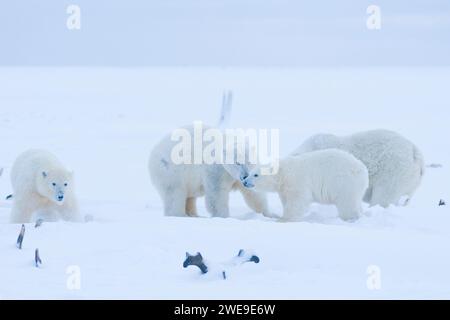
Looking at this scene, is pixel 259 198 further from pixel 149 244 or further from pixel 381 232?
pixel 149 244

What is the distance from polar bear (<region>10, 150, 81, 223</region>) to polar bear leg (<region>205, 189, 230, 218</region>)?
4.07ft

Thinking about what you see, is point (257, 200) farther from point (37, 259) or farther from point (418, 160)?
point (37, 259)

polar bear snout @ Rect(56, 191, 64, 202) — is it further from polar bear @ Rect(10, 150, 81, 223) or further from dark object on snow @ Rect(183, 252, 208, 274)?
dark object on snow @ Rect(183, 252, 208, 274)

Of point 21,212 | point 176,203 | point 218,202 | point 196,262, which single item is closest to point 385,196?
point 218,202

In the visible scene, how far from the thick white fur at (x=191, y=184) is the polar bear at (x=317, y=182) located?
0.33 meters

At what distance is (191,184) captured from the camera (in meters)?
7.70

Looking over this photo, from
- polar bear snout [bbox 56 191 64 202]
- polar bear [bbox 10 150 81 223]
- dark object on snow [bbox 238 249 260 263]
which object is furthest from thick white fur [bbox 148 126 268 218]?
dark object on snow [bbox 238 249 260 263]

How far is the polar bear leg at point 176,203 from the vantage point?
7703 mm

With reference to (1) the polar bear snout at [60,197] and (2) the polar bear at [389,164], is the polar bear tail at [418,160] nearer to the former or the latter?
(2) the polar bear at [389,164]

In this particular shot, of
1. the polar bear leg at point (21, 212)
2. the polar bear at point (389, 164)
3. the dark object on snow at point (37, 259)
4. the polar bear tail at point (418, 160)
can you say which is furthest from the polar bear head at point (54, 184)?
the polar bear tail at point (418, 160)

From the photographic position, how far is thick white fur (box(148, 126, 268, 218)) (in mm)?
7430

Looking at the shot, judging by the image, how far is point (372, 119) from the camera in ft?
87.3
